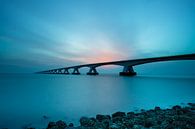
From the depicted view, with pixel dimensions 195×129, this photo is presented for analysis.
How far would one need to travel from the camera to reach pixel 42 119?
7035 millimetres

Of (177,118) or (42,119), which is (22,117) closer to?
(42,119)

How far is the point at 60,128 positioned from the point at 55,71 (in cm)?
13250

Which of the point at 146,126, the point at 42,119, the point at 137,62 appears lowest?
the point at 42,119

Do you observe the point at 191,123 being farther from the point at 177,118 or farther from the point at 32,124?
the point at 32,124

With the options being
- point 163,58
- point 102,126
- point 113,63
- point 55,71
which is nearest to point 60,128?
point 102,126

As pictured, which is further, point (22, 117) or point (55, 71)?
point (55, 71)

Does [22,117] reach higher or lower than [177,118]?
lower

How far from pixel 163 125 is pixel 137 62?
53.3 meters

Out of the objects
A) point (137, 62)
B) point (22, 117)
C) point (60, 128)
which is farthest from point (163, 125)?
point (137, 62)

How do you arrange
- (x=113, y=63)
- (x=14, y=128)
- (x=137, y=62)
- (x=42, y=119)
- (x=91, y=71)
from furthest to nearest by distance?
(x=91, y=71)
(x=113, y=63)
(x=137, y=62)
(x=42, y=119)
(x=14, y=128)

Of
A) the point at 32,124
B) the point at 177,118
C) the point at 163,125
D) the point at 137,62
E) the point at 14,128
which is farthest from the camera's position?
the point at 137,62

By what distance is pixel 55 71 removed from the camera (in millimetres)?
131875

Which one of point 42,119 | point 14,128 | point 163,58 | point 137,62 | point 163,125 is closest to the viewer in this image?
point 163,125

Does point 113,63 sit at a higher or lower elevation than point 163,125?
higher
